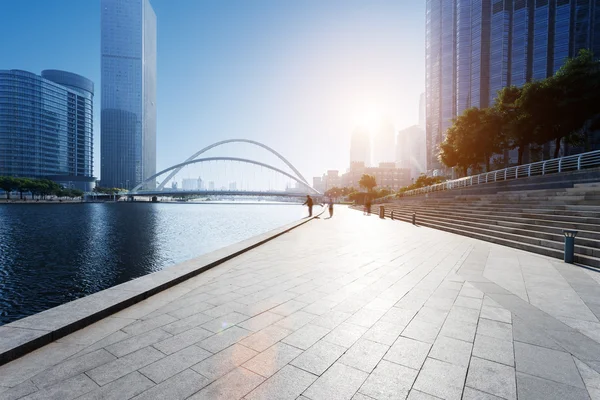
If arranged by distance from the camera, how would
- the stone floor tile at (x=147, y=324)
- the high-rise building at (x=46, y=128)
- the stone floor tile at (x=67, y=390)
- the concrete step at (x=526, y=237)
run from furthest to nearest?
1. the high-rise building at (x=46, y=128)
2. the concrete step at (x=526, y=237)
3. the stone floor tile at (x=147, y=324)
4. the stone floor tile at (x=67, y=390)

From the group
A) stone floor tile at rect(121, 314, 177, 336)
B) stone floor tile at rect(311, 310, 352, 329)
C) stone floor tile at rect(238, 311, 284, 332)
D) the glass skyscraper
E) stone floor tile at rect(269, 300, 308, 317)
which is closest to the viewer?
stone floor tile at rect(121, 314, 177, 336)

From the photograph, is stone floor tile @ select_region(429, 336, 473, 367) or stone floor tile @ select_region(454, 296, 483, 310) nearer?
stone floor tile @ select_region(429, 336, 473, 367)

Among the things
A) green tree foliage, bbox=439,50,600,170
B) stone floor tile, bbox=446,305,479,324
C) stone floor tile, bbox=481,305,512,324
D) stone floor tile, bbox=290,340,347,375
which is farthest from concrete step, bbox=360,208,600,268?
green tree foliage, bbox=439,50,600,170

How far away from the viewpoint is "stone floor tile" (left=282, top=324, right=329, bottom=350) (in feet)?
13.1

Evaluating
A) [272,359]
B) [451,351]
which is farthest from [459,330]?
[272,359]

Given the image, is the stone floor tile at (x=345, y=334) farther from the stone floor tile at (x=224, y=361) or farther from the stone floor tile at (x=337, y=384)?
the stone floor tile at (x=224, y=361)

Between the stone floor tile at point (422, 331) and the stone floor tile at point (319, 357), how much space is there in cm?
115

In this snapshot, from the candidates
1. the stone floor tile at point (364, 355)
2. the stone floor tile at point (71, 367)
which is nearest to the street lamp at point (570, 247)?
the stone floor tile at point (364, 355)

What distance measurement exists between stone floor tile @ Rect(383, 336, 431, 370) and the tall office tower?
194595 millimetres

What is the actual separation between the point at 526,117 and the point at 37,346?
40.8m

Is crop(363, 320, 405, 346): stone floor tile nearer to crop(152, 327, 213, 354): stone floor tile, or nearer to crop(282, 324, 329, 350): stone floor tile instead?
crop(282, 324, 329, 350): stone floor tile

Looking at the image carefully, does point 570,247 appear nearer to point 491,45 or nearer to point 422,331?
point 422,331

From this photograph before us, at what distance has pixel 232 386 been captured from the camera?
3.04m

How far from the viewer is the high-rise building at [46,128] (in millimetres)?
126562
